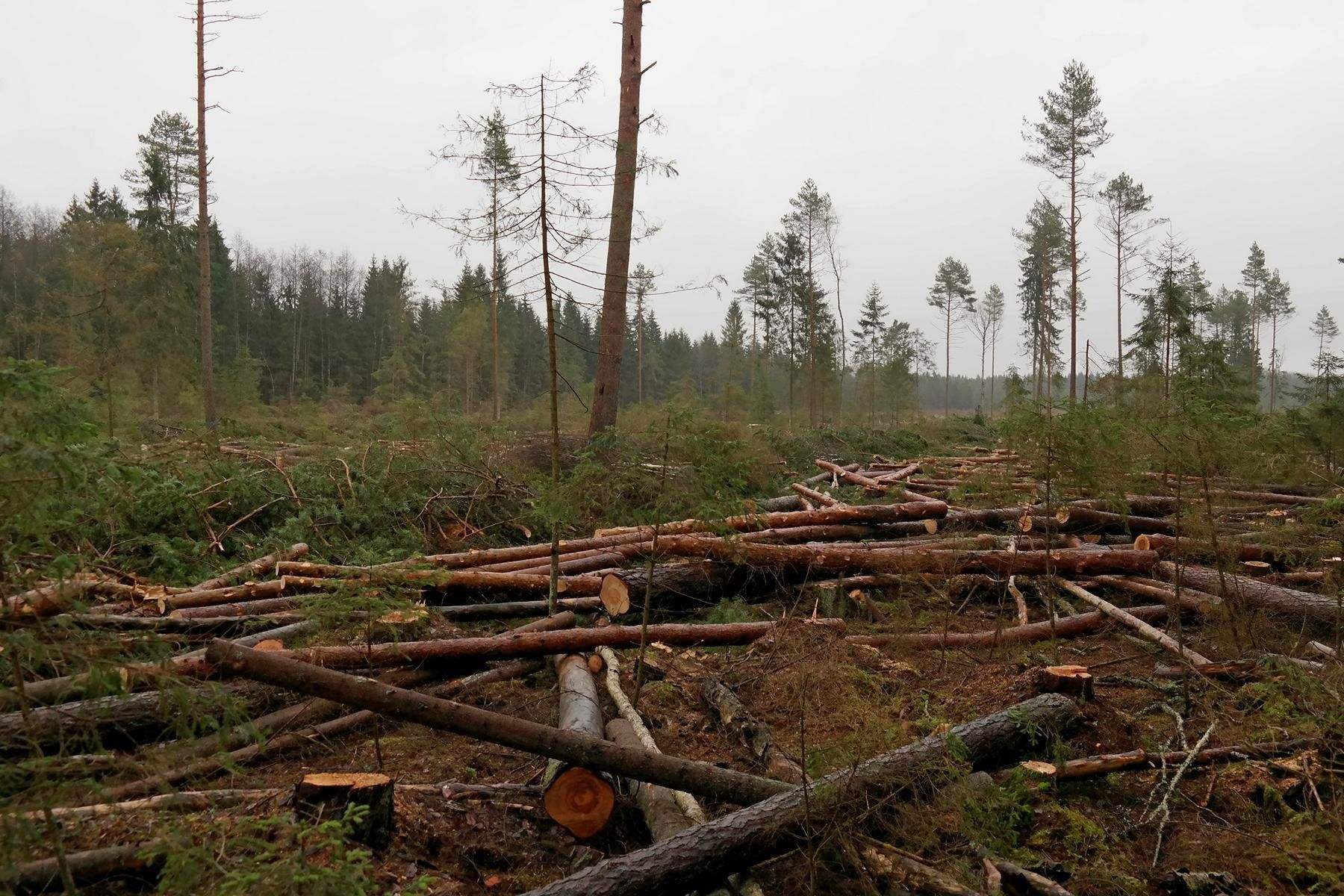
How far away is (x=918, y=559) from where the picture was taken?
7.46 m

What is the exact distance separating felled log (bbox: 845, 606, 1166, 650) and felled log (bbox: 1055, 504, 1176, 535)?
6.59 feet

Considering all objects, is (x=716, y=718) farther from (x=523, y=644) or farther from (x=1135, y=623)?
(x=1135, y=623)

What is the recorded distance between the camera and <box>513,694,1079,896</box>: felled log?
2.96 m

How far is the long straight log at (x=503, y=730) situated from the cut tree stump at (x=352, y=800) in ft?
1.16

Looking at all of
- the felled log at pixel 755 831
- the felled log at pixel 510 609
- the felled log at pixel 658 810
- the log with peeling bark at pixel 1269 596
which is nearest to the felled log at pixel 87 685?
the felled log at pixel 755 831

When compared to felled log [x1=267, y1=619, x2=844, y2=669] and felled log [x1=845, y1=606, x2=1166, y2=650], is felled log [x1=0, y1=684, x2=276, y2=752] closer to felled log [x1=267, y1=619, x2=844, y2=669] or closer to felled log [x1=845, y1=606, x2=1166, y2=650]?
felled log [x1=267, y1=619, x2=844, y2=669]

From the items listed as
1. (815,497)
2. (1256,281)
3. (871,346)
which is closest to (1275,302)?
(1256,281)

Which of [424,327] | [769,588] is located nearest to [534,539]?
[769,588]

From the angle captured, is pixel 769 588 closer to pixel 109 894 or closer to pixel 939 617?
pixel 939 617

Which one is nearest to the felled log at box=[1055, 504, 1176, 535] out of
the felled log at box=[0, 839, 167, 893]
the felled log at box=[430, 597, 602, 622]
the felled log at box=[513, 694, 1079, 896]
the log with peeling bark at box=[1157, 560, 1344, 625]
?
the log with peeling bark at box=[1157, 560, 1344, 625]

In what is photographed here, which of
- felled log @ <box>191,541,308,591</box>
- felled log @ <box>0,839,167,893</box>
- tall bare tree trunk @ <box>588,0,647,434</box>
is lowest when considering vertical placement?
felled log @ <box>0,839,167,893</box>

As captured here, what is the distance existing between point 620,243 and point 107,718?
9.18 meters

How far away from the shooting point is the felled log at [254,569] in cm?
635

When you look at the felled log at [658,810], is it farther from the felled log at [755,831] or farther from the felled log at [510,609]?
the felled log at [510,609]
